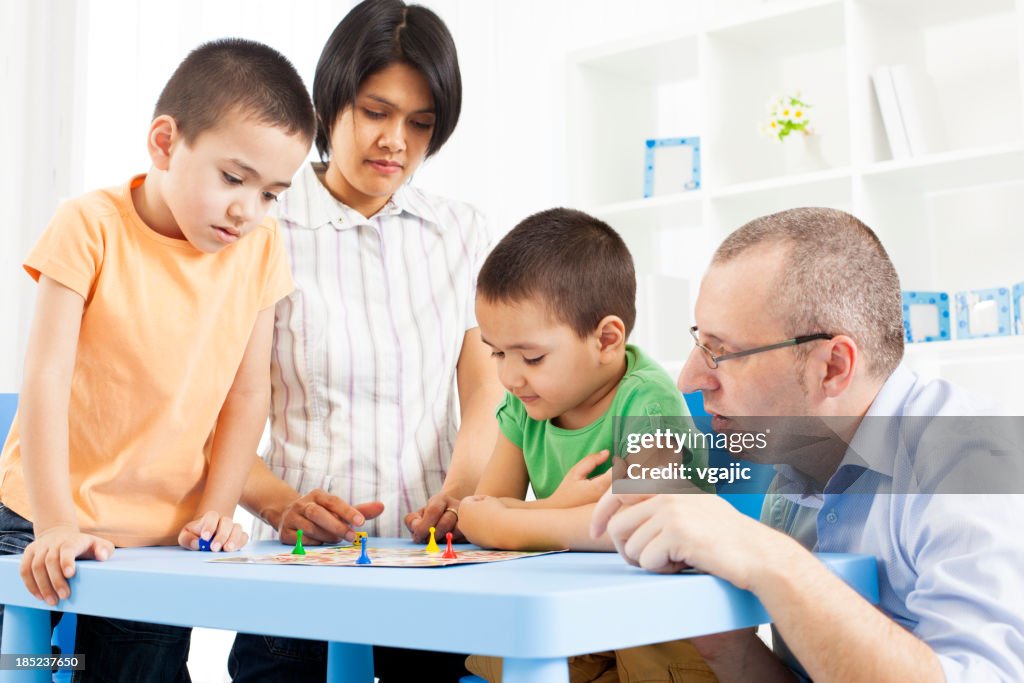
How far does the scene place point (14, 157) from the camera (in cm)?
292

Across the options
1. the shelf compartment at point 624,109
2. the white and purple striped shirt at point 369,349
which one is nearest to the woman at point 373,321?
the white and purple striped shirt at point 369,349

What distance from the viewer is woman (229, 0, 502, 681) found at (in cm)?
159

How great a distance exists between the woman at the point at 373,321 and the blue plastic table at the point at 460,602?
0.62 meters

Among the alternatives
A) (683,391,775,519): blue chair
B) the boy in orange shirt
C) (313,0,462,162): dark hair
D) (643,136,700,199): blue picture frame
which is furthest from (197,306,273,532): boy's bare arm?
(643,136,700,199): blue picture frame

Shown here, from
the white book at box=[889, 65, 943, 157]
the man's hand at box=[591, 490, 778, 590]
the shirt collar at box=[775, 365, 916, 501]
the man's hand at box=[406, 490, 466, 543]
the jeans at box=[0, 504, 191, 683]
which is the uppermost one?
the white book at box=[889, 65, 943, 157]

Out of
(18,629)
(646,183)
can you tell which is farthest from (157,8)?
(18,629)

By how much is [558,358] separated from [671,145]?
2.28 meters

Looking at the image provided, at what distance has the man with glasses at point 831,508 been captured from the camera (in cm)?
79

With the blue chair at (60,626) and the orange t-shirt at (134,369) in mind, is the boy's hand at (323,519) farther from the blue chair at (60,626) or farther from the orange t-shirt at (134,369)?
the blue chair at (60,626)

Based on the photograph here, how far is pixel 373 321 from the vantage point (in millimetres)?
1661

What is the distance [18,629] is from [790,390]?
2.84 feet

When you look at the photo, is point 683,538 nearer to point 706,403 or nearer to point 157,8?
point 706,403

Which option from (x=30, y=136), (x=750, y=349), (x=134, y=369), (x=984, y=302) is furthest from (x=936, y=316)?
(x=30, y=136)

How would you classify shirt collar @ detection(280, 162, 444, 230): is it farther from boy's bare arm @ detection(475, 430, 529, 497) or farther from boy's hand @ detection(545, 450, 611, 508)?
boy's hand @ detection(545, 450, 611, 508)
